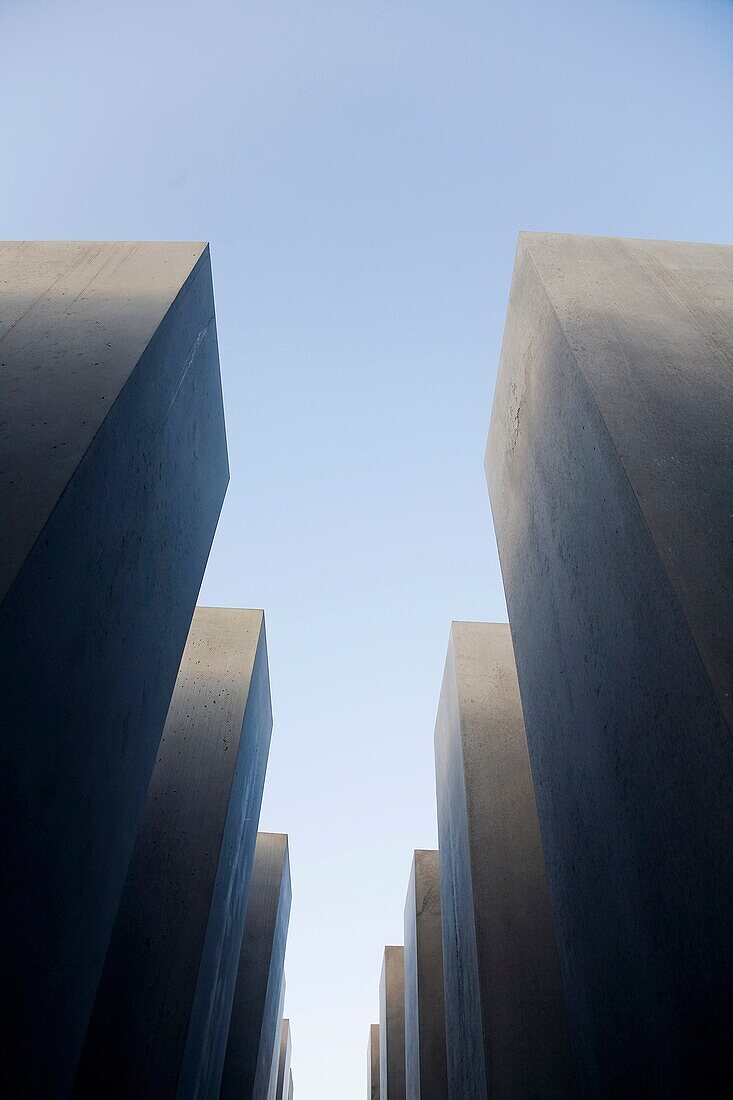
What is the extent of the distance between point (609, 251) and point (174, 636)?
9.57ft

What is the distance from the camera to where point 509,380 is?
14.4 ft

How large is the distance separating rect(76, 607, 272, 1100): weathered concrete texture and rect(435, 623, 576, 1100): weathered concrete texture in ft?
5.64

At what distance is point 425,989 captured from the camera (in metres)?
7.80

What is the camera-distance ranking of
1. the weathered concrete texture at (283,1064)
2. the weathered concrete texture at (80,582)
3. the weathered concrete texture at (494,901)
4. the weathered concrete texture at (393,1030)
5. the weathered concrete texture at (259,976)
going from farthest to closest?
the weathered concrete texture at (283,1064)
the weathered concrete texture at (393,1030)
the weathered concrete texture at (259,976)
the weathered concrete texture at (494,901)
the weathered concrete texture at (80,582)

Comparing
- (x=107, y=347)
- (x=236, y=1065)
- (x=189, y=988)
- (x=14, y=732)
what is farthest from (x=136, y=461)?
(x=236, y=1065)

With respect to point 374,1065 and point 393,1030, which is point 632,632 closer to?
point 393,1030

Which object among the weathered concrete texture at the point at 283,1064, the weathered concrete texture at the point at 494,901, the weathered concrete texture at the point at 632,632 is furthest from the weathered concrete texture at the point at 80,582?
the weathered concrete texture at the point at 283,1064

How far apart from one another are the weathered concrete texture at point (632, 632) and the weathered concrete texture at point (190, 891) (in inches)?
96.8

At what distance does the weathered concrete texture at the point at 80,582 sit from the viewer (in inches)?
82.4

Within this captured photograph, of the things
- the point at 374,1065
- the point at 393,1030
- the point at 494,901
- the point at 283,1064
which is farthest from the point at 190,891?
the point at 283,1064

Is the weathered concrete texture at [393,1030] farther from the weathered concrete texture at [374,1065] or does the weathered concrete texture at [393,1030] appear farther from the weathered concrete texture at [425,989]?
the weathered concrete texture at [374,1065]

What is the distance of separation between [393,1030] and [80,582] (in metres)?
11.4

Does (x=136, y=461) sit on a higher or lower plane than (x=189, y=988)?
higher

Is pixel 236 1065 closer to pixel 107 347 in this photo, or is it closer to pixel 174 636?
pixel 174 636
